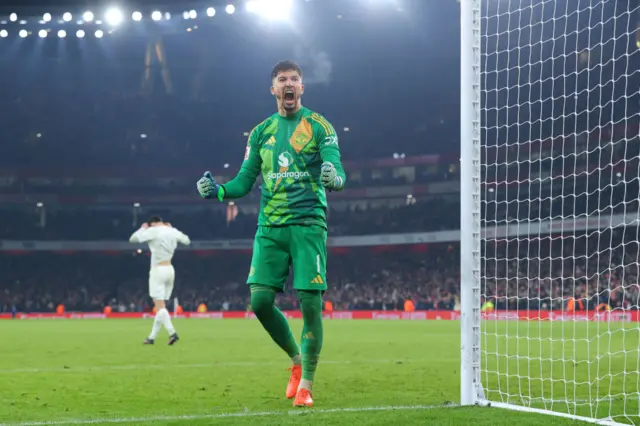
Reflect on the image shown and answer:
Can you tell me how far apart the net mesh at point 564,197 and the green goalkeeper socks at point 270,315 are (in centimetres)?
132

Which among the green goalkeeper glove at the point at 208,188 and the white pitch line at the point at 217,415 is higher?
the green goalkeeper glove at the point at 208,188

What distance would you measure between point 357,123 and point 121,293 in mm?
16177

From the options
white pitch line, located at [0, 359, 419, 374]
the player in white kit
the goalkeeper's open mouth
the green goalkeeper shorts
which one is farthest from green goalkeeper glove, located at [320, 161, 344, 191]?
the player in white kit

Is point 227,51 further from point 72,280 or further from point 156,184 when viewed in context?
point 72,280

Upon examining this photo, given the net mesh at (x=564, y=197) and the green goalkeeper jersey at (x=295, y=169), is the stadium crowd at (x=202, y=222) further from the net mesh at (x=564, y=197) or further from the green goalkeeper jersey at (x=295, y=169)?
the green goalkeeper jersey at (x=295, y=169)

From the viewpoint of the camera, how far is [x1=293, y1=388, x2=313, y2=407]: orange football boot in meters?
5.07

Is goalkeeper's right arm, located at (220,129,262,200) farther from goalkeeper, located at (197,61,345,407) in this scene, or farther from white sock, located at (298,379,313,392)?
white sock, located at (298,379,313,392)

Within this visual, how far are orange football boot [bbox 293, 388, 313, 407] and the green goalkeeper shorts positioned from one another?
62 cm

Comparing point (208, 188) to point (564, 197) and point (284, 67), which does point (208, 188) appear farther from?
point (564, 197)

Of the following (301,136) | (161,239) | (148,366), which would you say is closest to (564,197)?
(301,136)

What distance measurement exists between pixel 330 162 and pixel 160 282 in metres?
8.14

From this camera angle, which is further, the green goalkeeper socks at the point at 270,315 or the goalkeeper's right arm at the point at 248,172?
the goalkeeper's right arm at the point at 248,172

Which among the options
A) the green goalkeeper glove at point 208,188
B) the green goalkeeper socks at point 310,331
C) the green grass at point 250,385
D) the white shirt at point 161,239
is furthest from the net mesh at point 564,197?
the white shirt at point 161,239

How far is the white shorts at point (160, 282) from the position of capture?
12492 mm
